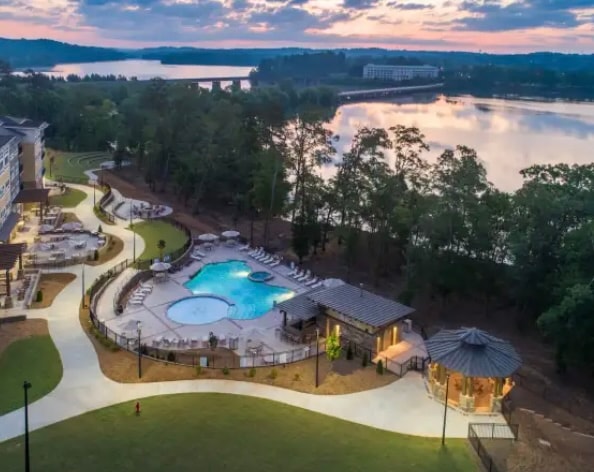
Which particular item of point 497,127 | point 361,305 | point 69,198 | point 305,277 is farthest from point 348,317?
point 497,127

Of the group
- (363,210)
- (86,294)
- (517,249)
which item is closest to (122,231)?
(86,294)

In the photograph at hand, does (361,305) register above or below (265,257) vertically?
above

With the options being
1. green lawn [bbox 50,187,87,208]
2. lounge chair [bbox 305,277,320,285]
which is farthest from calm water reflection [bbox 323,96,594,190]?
green lawn [bbox 50,187,87,208]

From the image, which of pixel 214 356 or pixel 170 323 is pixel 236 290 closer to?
pixel 170 323

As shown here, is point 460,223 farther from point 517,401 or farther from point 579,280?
point 517,401

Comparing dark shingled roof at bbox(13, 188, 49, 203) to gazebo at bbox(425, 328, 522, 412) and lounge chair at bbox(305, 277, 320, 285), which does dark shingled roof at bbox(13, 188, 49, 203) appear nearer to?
lounge chair at bbox(305, 277, 320, 285)
